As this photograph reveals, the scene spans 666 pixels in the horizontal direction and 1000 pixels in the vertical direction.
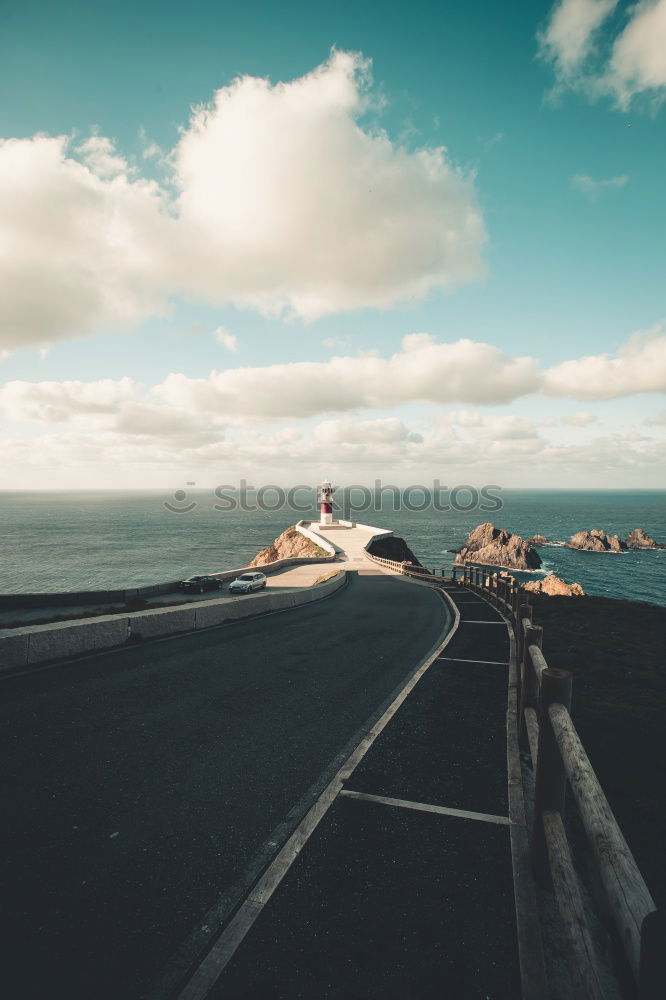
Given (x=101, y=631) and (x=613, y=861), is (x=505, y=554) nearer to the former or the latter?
(x=101, y=631)

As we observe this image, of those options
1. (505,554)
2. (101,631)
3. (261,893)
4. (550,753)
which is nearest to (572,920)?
(550,753)

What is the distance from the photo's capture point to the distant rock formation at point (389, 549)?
47434 millimetres

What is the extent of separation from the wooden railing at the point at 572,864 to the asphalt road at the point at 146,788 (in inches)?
94.0

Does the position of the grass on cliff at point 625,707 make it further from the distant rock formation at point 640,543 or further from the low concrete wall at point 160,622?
the distant rock formation at point 640,543

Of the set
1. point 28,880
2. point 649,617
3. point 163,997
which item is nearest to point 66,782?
point 28,880

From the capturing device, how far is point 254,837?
13.8ft

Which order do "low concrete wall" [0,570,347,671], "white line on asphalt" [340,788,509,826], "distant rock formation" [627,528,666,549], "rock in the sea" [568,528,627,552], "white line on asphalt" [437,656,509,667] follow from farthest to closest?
1. "distant rock formation" [627,528,666,549]
2. "rock in the sea" [568,528,627,552]
3. "white line on asphalt" [437,656,509,667]
4. "low concrete wall" [0,570,347,671]
5. "white line on asphalt" [340,788,509,826]

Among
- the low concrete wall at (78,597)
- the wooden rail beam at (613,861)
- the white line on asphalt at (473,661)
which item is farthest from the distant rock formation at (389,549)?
the wooden rail beam at (613,861)

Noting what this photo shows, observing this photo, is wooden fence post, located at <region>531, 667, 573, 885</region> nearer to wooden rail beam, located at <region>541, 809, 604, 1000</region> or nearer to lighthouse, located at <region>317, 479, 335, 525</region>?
wooden rail beam, located at <region>541, 809, 604, 1000</region>

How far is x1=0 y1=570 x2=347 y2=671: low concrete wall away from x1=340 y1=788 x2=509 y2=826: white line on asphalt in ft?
23.7

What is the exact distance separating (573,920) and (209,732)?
16.4 feet

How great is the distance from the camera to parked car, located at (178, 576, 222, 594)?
28.6 m

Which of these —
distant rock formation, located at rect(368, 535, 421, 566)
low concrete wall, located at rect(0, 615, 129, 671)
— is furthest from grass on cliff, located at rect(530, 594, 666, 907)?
distant rock formation, located at rect(368, 535, 421, 566)

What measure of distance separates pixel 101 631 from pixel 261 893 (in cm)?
814
